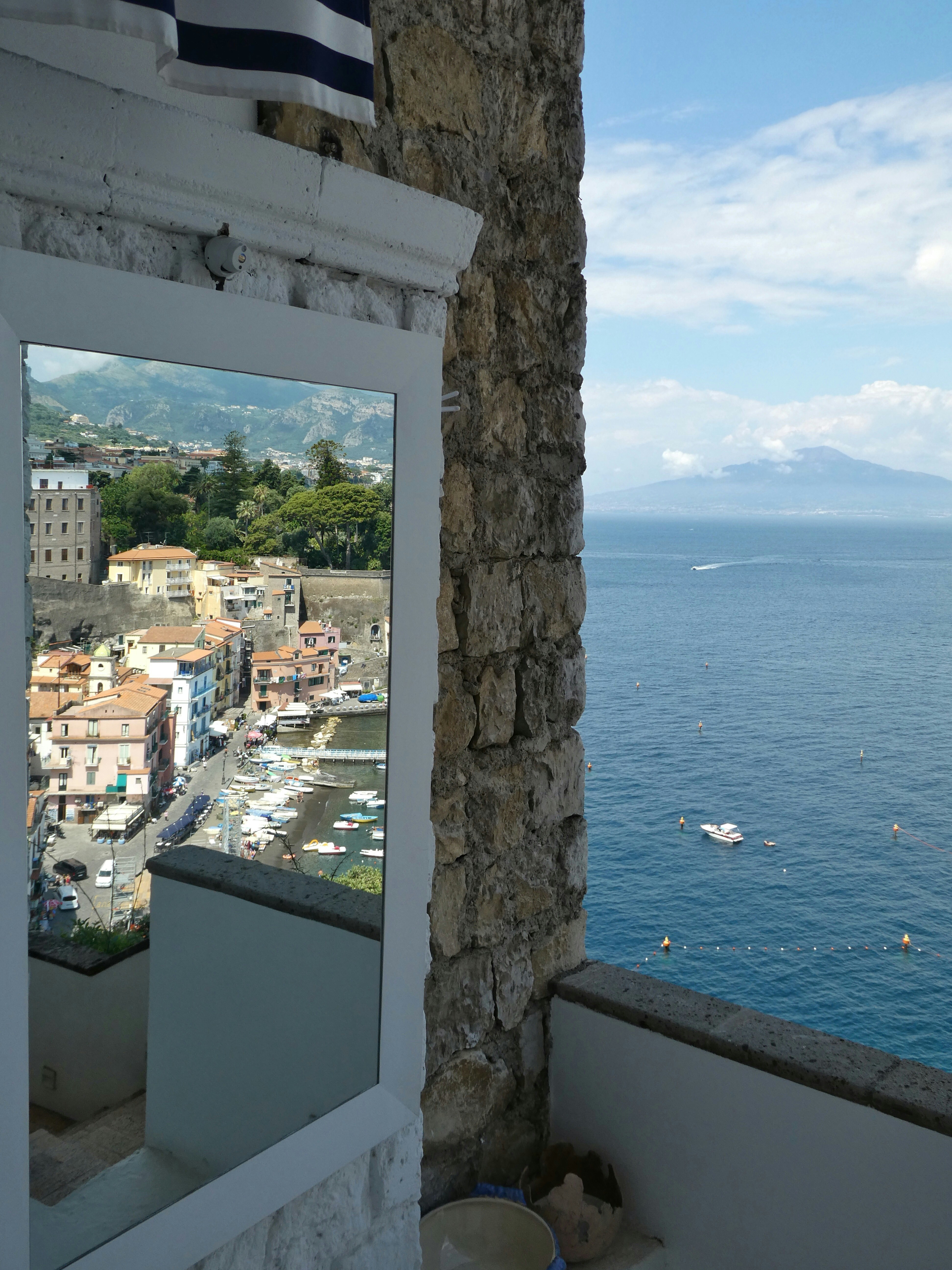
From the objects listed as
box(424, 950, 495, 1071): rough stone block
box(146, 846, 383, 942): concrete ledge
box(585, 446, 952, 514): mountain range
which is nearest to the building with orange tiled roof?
box(146, 846, 383, 942): concrete ledge

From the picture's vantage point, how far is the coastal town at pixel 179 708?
1278 millimetres

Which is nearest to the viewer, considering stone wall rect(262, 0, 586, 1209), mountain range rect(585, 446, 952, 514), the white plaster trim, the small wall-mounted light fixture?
the white plaster trim

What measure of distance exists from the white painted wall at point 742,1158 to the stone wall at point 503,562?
0.44 ft

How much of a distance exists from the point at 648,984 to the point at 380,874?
0.82m

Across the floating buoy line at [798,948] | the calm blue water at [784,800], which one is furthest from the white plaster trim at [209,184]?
the floating buoy line at [798,948]

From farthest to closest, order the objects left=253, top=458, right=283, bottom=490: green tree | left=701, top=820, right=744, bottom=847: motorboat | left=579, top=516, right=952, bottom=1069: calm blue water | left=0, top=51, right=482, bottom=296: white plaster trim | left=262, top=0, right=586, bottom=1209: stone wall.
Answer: left=701, top=820, right=744, bottom=847: motorboat
left=579, top=516, right=952, bottom=1069: calm blue water
left=262, top=0, right=586, bottom=1209: stone wall
left=253, top=458, right=283, bottom=490: green tree
left=0, top=51, right=482, bottom=296: white plaster trim

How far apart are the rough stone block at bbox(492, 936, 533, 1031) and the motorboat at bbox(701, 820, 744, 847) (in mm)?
29536

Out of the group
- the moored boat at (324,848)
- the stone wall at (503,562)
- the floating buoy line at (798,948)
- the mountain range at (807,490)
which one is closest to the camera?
the moored boat at (324,848)

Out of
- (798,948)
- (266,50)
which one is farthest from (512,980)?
(798,948)

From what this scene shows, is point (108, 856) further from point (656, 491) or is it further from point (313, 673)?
point (656, 491)

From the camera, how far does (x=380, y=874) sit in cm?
176

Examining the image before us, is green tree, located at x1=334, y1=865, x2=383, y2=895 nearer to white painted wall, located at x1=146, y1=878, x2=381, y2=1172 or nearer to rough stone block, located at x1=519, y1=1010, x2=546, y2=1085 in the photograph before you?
white painted wall, located at x1=146, y1=878, x2=381, y2=1172

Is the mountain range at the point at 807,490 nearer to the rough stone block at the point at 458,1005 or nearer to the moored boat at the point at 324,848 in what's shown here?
the rough stone block at the point at 458,1005

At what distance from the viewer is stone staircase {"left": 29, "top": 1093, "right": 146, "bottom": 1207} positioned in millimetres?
1294
